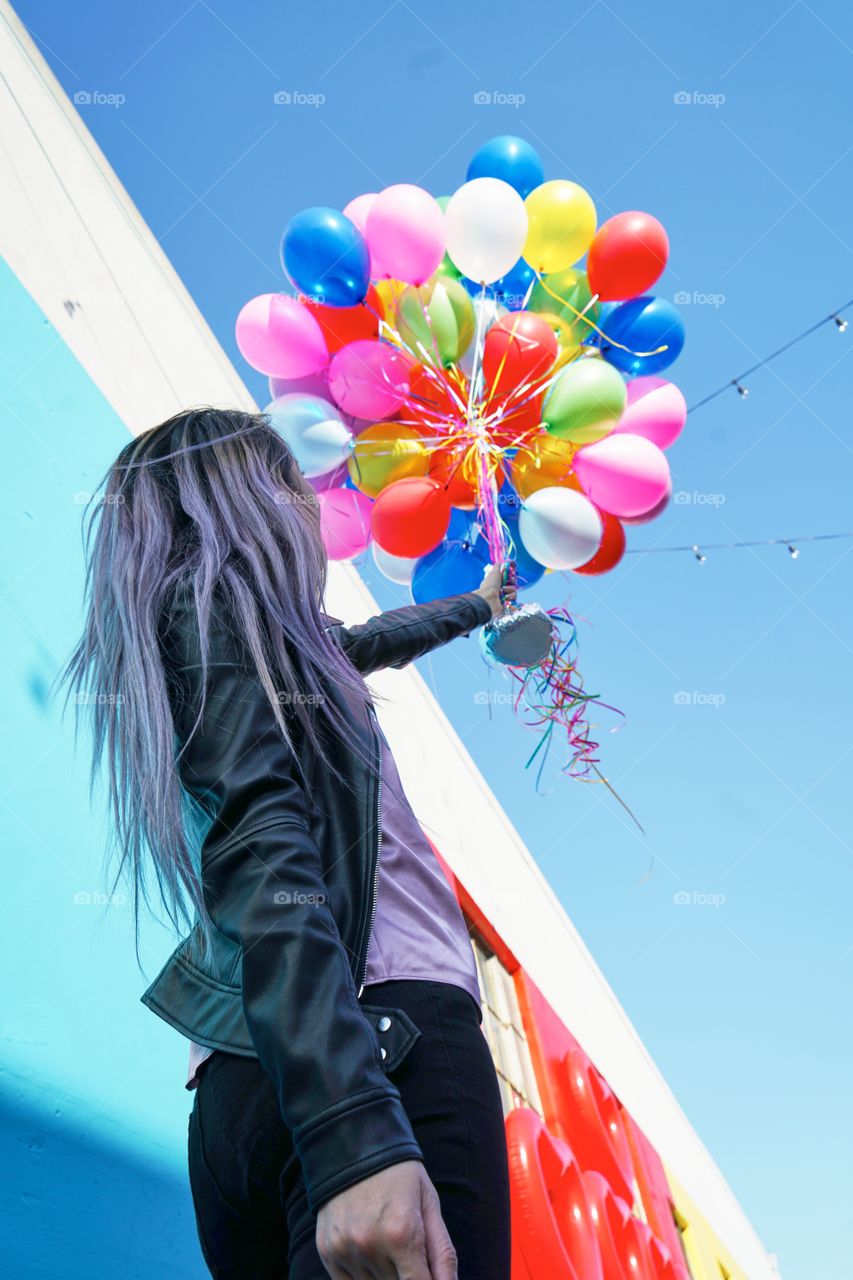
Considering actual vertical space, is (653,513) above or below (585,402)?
below

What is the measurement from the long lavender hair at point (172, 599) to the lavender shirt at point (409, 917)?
0.11 meters

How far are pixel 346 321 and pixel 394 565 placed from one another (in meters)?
0.75

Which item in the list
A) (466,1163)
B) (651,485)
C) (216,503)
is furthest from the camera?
(651,485)

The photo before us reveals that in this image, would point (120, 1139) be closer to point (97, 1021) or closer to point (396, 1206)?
point (97, 1021)

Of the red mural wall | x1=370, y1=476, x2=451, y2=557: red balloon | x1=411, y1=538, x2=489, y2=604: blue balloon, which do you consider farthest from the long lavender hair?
the red mural wall

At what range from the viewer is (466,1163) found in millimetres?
796

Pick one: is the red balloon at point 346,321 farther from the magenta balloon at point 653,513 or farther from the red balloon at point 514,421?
the magenta balloon at point 653,513

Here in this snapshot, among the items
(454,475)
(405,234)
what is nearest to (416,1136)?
(454,475)

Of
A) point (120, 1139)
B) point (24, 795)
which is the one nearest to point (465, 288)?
point (24, 795)

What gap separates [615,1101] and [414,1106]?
4539mm

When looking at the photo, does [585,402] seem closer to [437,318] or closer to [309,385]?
[437,318]

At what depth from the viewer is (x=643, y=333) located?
10.1 ft

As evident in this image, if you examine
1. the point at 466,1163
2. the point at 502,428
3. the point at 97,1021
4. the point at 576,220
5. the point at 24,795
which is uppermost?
the point at 576,220

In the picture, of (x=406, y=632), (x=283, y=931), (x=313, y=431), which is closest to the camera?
(x=283, y=931)
